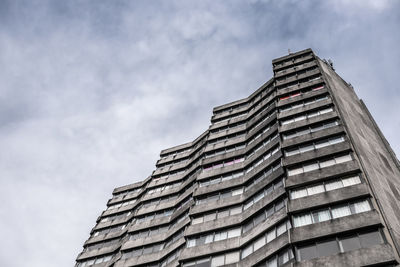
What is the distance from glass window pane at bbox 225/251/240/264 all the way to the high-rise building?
89 mm

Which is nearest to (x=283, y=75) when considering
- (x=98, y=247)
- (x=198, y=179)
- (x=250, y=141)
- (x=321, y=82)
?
(x=321, y=82)

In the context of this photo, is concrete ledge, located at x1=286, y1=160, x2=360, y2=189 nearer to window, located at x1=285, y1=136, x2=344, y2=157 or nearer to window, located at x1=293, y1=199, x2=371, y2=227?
window, located at x1=293, y1=199, x2=371, y2=227

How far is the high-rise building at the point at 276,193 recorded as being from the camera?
1046 inches

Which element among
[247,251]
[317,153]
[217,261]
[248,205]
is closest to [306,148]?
[317,153]

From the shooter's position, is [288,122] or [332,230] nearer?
[332,230]

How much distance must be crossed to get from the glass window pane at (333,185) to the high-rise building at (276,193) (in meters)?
0.08

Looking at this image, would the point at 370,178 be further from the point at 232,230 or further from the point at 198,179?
the point at 198,179

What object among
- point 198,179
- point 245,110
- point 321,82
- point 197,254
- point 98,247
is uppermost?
point 245,110

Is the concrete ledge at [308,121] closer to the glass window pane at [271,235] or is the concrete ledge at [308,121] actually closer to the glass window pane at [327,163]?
the glass window pane at [327,163]

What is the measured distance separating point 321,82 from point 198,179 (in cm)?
1884

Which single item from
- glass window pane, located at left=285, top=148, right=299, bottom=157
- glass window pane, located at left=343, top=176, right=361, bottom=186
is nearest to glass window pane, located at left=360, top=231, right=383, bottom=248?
glass window pane, located at left=343, top=176, right=361, bottom=186

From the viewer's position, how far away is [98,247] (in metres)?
53.9

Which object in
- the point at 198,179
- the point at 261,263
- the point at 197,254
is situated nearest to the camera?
the point at 261,263

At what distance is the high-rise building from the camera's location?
87.2ft
